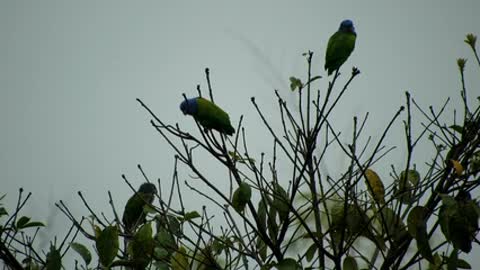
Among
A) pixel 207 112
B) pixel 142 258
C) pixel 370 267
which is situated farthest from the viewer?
pixel 207 112

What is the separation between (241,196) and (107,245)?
60 centimetres

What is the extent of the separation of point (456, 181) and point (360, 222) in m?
0.46

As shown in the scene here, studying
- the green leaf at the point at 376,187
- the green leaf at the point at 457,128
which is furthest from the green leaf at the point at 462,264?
the green leaf at the point at 457,128

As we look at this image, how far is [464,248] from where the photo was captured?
136 centimetres

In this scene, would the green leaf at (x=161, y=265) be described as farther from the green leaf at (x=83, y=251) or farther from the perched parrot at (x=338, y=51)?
the perched parrot at (x=338, y=51)

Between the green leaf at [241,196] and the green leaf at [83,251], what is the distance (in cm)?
68

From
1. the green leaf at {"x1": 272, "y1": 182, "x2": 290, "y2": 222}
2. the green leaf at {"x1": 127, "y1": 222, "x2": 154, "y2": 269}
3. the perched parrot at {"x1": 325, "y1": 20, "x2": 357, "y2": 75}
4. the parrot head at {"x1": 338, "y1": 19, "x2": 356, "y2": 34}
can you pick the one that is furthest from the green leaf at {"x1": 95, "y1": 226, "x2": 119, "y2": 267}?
the parrot head at {"x1": 338, "y1": 19, "x2": 356, "y2": 34}

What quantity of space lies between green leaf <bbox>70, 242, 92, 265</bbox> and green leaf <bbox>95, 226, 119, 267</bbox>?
322 mm

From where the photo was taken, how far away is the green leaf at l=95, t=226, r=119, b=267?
141 cm

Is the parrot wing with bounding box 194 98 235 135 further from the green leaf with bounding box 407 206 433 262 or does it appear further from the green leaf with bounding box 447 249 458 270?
the green leaf with bounding box 447 249 458 270

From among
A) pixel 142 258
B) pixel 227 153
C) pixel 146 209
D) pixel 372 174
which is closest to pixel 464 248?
pixel 372 174

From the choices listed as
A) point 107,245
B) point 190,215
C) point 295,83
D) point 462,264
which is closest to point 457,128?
point 462,264

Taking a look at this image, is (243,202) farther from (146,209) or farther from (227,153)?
(146,209)

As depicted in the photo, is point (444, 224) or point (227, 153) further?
point (227, 153)
